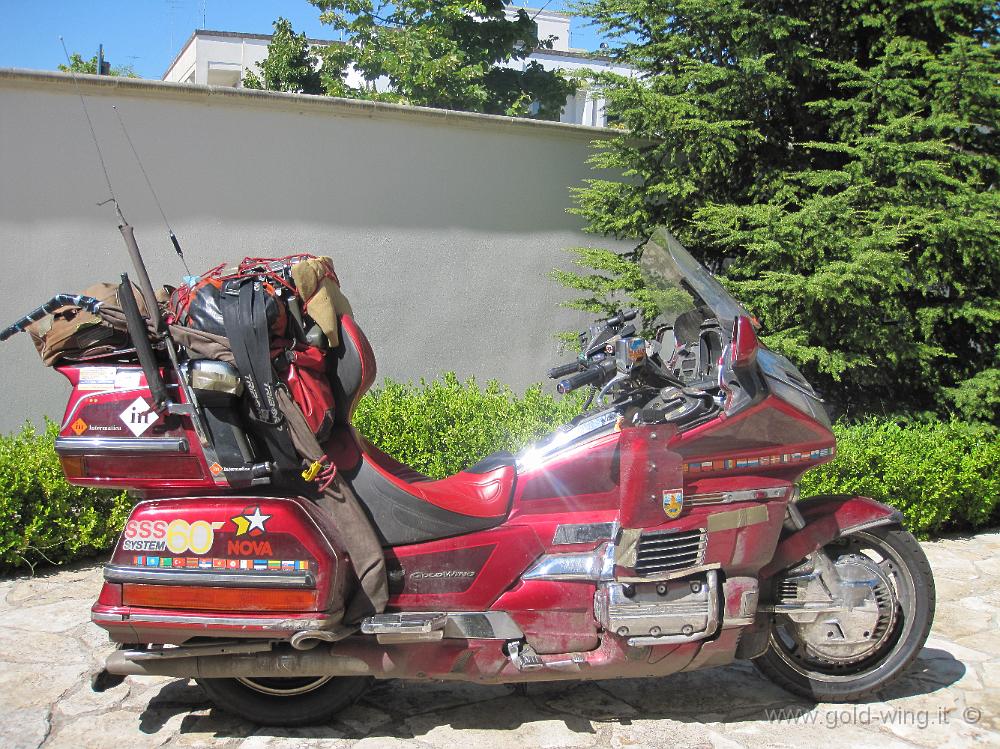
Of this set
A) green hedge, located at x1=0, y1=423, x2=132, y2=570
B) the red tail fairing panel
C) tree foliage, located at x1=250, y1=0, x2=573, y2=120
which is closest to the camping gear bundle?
the red tail fairing panel

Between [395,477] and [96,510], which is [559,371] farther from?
[96,510]

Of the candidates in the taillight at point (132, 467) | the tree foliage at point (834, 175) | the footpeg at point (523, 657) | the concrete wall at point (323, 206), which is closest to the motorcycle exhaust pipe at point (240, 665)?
the footpeg at point (523, 657)

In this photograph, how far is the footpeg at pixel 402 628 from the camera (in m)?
2.91

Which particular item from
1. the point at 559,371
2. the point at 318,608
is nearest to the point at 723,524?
the point at 559,371

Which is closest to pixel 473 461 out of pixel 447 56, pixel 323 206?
pixel 323 206

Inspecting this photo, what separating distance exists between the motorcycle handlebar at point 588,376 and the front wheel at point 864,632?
1.24 meters

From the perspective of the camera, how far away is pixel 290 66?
1466 centimetres

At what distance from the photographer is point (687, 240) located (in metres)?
6.93

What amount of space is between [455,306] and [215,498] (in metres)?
4.83

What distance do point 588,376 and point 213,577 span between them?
1453 mm

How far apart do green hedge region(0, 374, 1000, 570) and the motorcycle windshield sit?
1704mm

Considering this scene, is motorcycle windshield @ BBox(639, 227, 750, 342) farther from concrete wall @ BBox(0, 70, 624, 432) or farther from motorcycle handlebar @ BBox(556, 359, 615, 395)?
concrete wall @ BBox(0, 70, 624, 432)

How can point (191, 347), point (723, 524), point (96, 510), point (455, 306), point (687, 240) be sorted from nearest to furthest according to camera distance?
point (191, 347) → point (723, 524) → point (96, 510) → point (687, 240) → point (455, 306)

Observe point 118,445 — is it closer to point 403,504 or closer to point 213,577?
point 213,577
